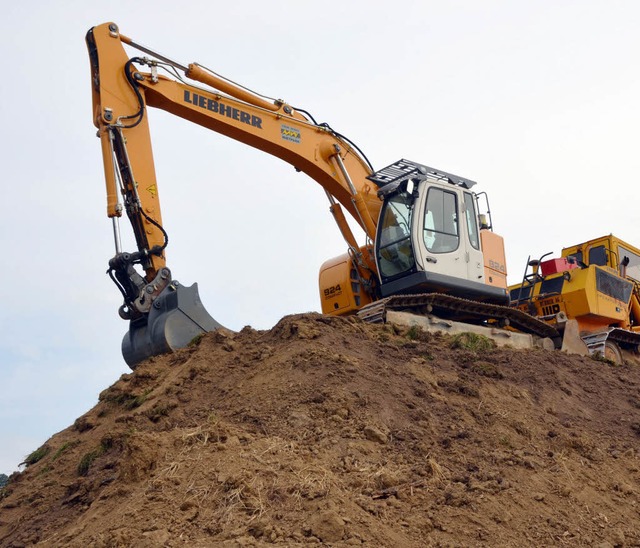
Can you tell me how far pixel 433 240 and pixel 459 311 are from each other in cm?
112

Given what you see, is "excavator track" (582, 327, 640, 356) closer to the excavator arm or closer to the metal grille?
the metal grille

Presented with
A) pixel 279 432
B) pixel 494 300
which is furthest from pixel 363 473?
pixel 494 300

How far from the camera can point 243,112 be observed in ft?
35.7

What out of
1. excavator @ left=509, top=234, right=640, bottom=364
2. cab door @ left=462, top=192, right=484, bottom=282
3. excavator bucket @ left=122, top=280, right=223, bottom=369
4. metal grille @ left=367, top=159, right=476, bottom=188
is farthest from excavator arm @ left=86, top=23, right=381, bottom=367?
excavator @ left=509, top=234, right=640, bottom=364

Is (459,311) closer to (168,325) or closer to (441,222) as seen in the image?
(441,222)

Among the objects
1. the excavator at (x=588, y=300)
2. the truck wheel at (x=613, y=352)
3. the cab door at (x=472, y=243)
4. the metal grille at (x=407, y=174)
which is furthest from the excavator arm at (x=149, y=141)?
the truck wheel at (x=613, y=352)

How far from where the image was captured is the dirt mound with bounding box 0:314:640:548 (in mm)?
5559

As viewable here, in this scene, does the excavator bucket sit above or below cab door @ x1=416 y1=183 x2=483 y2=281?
Result: below

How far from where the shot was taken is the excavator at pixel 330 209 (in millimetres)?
9188

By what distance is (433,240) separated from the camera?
11281mm

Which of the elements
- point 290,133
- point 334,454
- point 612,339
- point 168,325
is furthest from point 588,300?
point 334,454

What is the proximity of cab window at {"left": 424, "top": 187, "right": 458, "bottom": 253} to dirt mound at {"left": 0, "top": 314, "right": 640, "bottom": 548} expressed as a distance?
2201 millimetres

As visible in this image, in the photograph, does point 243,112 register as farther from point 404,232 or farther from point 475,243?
Answer: point 475,243

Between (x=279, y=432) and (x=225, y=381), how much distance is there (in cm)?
133
